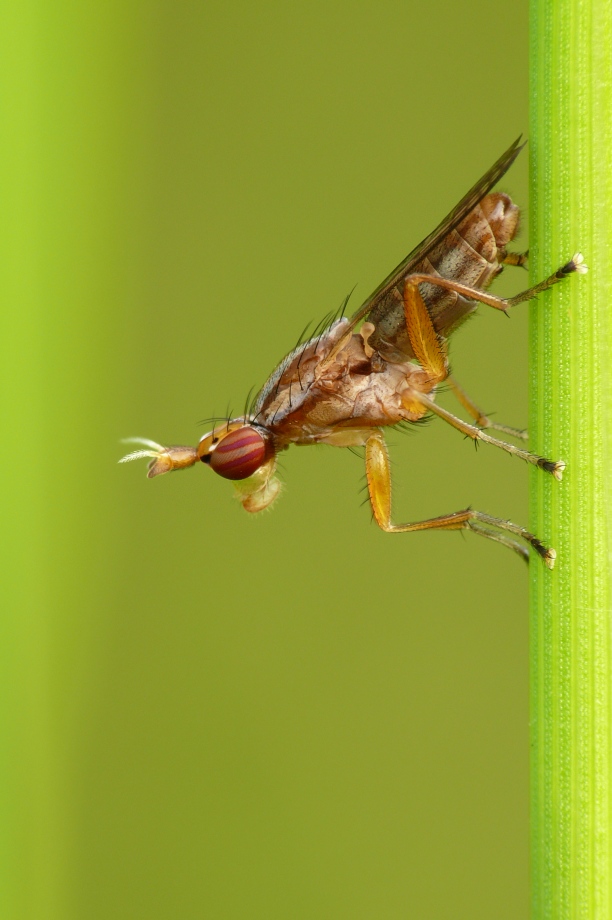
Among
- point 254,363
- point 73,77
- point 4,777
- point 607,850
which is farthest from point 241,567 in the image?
point 607,850

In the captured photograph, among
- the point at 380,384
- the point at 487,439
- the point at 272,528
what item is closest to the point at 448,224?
the point at 487,439

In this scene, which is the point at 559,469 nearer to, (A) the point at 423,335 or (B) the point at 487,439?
(B) the point at 487,439

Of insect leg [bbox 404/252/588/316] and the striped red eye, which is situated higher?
insect leg [bbox 404/252/588/316]

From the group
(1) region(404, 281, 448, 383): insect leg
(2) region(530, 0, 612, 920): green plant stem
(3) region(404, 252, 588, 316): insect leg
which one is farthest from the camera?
(1) region(404, 281, 448, 383): insect leg

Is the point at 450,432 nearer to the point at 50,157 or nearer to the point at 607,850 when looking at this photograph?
the point at 50,157

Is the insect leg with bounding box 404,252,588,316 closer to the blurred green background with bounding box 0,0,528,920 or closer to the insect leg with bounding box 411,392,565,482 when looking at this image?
the insect leg with bounding box 411,392,565,482

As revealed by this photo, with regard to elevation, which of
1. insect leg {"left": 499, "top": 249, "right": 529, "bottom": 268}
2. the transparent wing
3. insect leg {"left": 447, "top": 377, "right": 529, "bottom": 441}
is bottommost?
insect leg {"left": 447, "top": 377, "right": 529, "bottom": 441}

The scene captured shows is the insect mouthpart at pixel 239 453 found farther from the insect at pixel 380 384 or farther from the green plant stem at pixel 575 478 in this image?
the green plant stem at pixel 575 478

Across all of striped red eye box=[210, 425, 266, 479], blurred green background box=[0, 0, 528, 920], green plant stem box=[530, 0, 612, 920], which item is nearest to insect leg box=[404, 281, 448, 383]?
striped red eye box=[210, 425, 266, 479]

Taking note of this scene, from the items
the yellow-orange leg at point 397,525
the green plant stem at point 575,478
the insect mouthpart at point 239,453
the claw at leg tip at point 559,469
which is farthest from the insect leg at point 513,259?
the claw at leg tip at point 559,469
